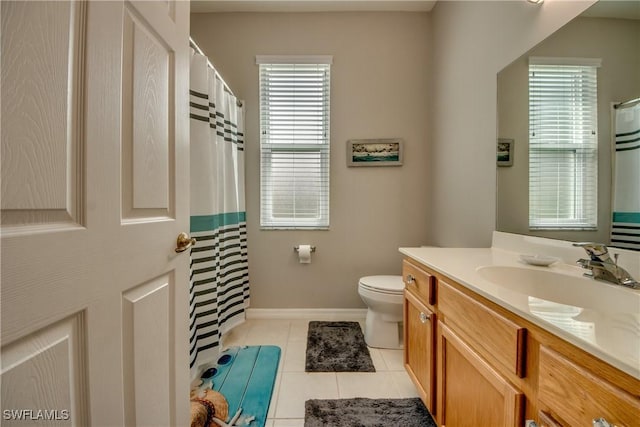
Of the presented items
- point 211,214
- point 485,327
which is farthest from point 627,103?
point 211,214

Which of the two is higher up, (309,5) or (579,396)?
(309,5)

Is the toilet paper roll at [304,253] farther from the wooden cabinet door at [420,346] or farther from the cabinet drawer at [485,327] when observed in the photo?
the cabinet drawer at [485,327]

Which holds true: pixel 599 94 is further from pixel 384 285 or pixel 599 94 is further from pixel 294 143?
pixel 294 143

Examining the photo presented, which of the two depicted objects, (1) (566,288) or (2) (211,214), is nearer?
(1) (566,288)

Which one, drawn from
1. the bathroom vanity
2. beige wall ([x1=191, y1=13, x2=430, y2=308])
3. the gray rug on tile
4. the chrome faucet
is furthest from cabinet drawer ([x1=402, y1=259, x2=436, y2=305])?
beige wall ([x1=191, y1=13, x2=430, y2=308])

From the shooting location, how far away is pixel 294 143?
2.31m

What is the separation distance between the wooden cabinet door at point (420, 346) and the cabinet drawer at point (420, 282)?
43 millimetres

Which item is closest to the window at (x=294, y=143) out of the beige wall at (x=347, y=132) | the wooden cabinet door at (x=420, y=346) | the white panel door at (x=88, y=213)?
the beige wall at (x=347, y=132)

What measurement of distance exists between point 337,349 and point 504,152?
1.61m

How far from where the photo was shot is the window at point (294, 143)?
2.29m

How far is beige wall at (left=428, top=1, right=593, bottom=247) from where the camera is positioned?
1.26 meters

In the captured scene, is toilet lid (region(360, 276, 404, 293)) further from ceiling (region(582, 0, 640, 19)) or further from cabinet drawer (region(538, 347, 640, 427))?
ceiling (region(582, 0, 640, 19))

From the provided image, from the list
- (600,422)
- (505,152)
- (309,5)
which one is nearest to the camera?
(600,422)

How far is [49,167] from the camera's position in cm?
45
